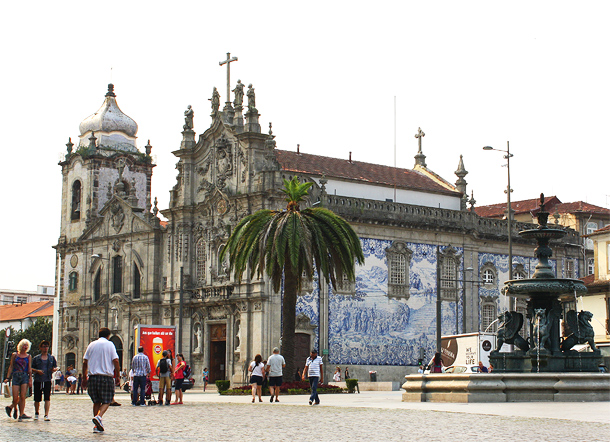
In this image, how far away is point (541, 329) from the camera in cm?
2508

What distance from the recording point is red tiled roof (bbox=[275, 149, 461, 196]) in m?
52.9

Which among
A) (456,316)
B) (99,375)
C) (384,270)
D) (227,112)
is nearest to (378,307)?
(384,270)

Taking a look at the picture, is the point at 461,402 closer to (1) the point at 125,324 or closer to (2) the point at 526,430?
(2) the point at 526,430

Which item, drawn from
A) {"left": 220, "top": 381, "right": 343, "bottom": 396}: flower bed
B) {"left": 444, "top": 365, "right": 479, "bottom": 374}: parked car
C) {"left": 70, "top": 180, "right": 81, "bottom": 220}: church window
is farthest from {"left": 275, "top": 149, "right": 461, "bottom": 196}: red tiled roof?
{"left": 70, "top": 180, "right": 81, "bottom": 220}: church window

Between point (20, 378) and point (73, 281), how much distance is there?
44.8m

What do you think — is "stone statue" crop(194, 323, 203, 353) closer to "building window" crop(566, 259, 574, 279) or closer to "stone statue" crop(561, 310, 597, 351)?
"building window" crop(566, 259, 574, 279)

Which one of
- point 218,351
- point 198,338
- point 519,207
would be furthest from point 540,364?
point 519,207

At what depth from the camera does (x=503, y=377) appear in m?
22.8

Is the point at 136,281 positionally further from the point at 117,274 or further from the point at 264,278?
the point at 264,278

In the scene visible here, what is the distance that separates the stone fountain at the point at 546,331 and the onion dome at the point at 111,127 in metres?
44.5

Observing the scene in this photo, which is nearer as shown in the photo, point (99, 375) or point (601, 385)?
point (99, 375)

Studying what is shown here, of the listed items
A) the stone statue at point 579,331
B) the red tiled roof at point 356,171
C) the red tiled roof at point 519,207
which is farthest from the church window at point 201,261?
the stone statue at point 579,331

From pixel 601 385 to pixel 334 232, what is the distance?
1602 centimetres

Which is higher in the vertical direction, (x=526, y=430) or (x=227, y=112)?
(x=227, y=112)
